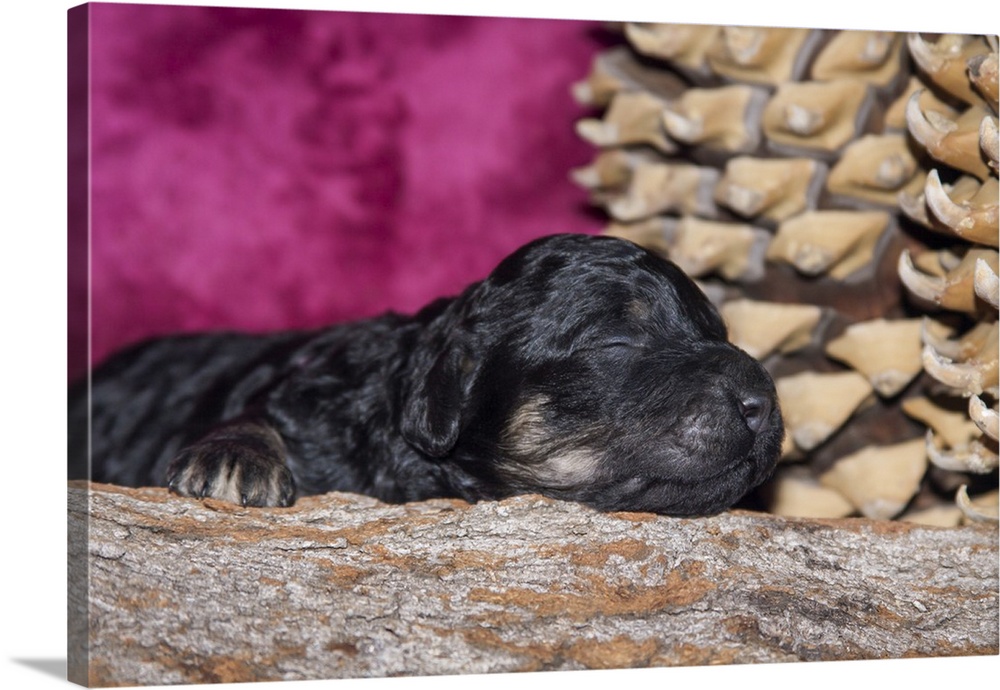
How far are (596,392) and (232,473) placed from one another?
832 millimetres

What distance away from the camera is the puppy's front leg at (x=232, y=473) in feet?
9.37

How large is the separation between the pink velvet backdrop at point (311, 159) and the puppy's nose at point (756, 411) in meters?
0.80

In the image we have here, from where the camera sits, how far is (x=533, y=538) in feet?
9.05

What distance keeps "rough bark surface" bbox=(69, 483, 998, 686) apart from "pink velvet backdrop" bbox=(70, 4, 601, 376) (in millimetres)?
531

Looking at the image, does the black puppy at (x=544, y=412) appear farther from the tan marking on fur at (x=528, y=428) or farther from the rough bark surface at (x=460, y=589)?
the rough bark surface at (x=460, y=589)

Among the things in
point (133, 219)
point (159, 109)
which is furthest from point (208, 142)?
point (133, 219)

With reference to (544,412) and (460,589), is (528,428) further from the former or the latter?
(460,589)

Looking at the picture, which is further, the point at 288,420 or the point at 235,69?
the point at 288,420

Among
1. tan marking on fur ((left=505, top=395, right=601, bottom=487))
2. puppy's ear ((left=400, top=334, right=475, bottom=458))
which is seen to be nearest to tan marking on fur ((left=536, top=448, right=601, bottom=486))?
tan marking on fur ((left=505, top=395, right=601, bottom=487))

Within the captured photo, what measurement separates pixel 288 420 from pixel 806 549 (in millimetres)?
1351

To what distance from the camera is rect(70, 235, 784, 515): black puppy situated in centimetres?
279

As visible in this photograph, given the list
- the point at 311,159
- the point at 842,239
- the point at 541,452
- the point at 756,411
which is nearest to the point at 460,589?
the point at 541,452

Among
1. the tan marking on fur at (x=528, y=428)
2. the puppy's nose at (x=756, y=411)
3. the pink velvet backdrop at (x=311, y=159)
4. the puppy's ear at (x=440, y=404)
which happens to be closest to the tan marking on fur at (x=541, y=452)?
the tan marking on fur at (x=528, y=428)

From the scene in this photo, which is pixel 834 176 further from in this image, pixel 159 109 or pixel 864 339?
pixel 159 109
